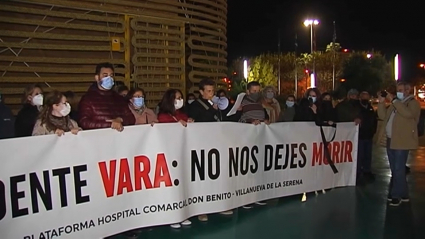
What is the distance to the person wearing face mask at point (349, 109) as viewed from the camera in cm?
991

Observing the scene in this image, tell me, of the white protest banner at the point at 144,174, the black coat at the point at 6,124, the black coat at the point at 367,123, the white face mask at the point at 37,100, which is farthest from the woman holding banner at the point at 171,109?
the black coat at the point at 367,123

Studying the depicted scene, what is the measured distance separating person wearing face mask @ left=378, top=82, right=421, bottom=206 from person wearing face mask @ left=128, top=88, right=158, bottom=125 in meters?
3.43

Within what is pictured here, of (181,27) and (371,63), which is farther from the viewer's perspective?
(371,63)

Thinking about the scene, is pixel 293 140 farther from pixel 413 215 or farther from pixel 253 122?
pixel 413 215

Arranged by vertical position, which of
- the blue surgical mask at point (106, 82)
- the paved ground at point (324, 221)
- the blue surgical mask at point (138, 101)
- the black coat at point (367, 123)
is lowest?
the paved ground at point (324, 221)

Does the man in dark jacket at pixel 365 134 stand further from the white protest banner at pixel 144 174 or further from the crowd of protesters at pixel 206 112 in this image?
the white protest banner at pixel 144 174

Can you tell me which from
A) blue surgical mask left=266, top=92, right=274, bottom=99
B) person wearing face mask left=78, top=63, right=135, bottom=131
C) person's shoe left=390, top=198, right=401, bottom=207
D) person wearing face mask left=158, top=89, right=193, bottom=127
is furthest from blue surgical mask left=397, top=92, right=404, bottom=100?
person wearing face mask left=78, top=63, right=135, bottom=131

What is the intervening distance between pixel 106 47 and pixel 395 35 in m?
69.0

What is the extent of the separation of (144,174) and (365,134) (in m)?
5.61

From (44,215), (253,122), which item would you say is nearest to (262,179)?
(253,122)

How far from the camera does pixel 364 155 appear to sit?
10.2 metres

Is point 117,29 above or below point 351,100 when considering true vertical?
above

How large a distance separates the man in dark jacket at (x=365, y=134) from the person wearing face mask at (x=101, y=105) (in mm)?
5534

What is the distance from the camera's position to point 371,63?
172 feet
